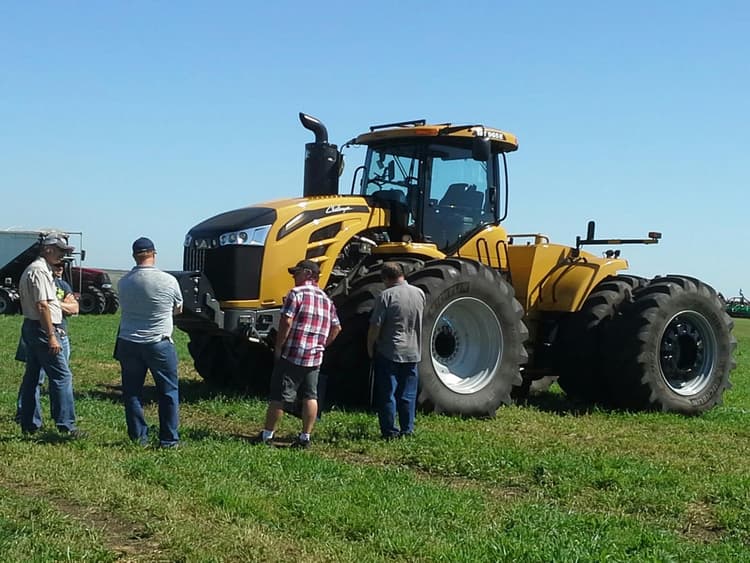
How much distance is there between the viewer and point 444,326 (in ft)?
33.9

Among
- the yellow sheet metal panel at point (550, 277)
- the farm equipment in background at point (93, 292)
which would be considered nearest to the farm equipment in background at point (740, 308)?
the farm equipment in background at point (93, 292)

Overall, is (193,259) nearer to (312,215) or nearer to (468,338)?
(312,215)

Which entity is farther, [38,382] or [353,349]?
[353,349]

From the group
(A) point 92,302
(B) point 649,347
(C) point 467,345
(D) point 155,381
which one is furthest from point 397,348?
(A) point 92,302

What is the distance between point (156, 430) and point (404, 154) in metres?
4.48

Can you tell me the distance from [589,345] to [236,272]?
4.24 meters

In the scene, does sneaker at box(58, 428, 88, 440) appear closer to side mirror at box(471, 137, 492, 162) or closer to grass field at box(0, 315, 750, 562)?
grass field at box(0, 315, 750, 562)

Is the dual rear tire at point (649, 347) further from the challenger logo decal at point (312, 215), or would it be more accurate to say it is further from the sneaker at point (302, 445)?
the sneaker at point (302, 445)

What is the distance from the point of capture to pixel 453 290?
9.98m

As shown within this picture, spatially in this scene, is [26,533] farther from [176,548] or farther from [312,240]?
[312,240]

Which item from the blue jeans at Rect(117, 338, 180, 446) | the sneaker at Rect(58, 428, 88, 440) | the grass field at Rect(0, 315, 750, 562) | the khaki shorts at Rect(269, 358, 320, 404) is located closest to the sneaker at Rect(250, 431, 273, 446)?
the grass field at Rect(0, 315, 750, 562)

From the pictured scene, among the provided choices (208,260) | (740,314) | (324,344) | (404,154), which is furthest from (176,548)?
(740,314)

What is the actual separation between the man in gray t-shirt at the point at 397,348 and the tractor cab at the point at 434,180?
248 centimetres

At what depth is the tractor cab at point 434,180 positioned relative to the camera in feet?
36.2
